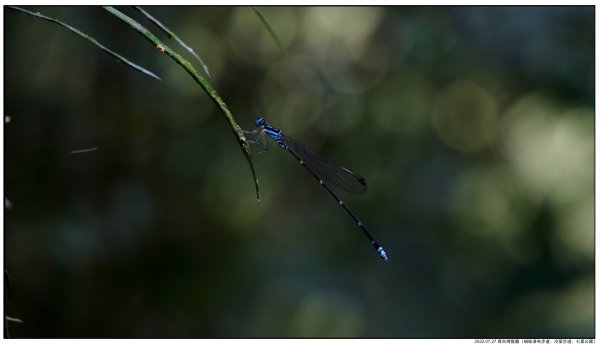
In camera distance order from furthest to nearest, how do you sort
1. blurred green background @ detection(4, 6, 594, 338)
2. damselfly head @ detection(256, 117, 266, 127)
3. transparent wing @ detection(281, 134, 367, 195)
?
blurred green background @ detection(4, 6, 594, 338) → transparent wing @ detection(281, 134, 367, 195) → damselfly head @ detection(256, 117, 266, 127)

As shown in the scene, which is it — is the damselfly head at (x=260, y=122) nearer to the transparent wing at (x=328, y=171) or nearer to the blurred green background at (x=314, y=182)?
the transparent wing at (x=328, y=171)

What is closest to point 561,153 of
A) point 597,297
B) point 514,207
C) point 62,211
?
point 514,207

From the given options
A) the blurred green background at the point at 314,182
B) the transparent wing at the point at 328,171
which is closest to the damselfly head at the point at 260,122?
the transparent wing at the point at 328,171

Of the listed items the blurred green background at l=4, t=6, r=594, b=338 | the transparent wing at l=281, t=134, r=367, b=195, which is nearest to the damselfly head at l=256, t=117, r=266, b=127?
the transparent wing at l=281, t=134, r=367, b=195

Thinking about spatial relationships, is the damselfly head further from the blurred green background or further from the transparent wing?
the blurred green background

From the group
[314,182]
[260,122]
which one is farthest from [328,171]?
[314,182]

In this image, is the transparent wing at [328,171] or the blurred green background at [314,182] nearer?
the transparent wing at [328,171]

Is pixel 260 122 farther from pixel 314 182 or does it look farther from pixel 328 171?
pixel 314 182

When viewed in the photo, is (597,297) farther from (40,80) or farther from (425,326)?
(40,80)
